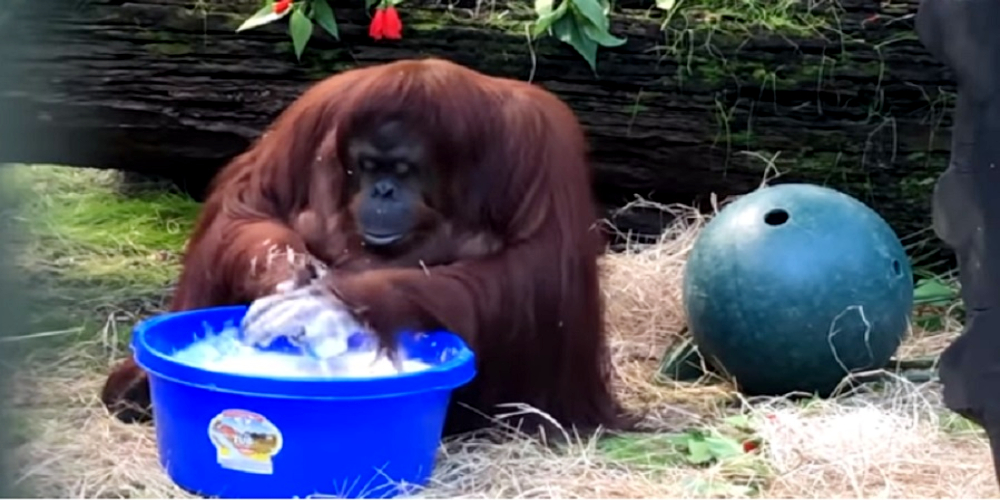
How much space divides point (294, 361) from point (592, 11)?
1551mm

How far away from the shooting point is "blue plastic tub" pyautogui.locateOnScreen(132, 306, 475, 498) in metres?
2.53

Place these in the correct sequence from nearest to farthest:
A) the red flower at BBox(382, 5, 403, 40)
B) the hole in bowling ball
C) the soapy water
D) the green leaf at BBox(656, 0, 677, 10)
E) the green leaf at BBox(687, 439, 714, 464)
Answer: the soapy water, the green leaf at BBox(687, 439, 714, 464), the hole in bowling ball, the red flower at BBox(382, 5, 403, 40), the green leaf at BBox(656, 0, 677, 10)

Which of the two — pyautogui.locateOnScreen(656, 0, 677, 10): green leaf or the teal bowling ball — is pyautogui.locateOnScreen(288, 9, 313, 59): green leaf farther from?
the teal bowling ball

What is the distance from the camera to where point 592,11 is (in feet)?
12.9

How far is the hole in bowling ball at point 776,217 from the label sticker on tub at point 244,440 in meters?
1.30

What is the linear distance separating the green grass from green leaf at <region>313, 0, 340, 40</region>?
2.45ft

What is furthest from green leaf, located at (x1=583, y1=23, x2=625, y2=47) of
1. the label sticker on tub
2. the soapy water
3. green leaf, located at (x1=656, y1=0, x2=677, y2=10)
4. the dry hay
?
the label sticker on tub

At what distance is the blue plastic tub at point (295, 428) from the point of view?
2533mm

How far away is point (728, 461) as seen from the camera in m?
2.91

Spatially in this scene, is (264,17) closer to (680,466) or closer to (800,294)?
(800,294)

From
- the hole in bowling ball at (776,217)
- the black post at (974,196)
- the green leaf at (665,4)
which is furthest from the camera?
the green leaf at (665,4)

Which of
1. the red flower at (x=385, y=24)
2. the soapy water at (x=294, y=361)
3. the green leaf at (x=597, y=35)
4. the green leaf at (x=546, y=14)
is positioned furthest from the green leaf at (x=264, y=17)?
the soapy water at (x=294, y=361)

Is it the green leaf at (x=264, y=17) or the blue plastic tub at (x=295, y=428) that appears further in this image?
the green leaf at (x=264, y=17)

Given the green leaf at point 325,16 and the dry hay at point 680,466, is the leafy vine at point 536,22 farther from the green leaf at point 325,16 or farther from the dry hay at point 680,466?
the dry hay at point 680,466
